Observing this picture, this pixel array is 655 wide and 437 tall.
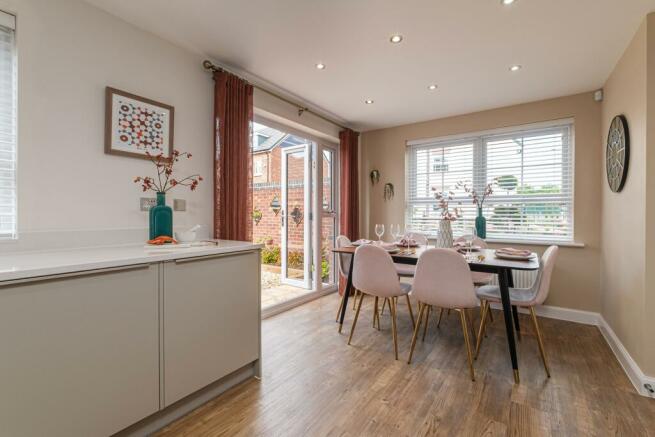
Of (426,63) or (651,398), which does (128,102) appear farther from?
(651,398)

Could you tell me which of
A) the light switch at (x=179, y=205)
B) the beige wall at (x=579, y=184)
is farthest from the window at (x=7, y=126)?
the beige wall at (x=579, y=184)

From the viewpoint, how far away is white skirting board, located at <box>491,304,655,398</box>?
6.44ft

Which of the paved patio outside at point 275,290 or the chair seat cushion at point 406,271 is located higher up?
the chair seat cushion at point 406,271

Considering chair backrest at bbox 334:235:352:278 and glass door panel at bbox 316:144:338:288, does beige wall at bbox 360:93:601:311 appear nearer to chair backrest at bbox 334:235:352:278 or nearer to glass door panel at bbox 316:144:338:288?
glass door panel at bbox 316:144:338:288

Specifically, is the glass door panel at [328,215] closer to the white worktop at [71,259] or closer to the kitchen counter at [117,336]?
the kitchen counter at [117,336]

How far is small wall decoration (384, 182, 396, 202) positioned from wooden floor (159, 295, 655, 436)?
2.27 metres

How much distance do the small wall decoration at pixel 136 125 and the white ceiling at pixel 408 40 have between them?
0.55 meters

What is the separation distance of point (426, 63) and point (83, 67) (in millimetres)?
2538

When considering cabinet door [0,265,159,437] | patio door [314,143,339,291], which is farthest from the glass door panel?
cabinet door [0,265,159,437]

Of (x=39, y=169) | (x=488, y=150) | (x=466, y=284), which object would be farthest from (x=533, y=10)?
(x=39, y=169)

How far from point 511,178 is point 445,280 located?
2.32 metres

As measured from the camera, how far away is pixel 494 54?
2.50 m

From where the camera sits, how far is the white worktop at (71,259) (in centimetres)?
118

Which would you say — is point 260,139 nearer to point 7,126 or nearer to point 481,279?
point 7,126
